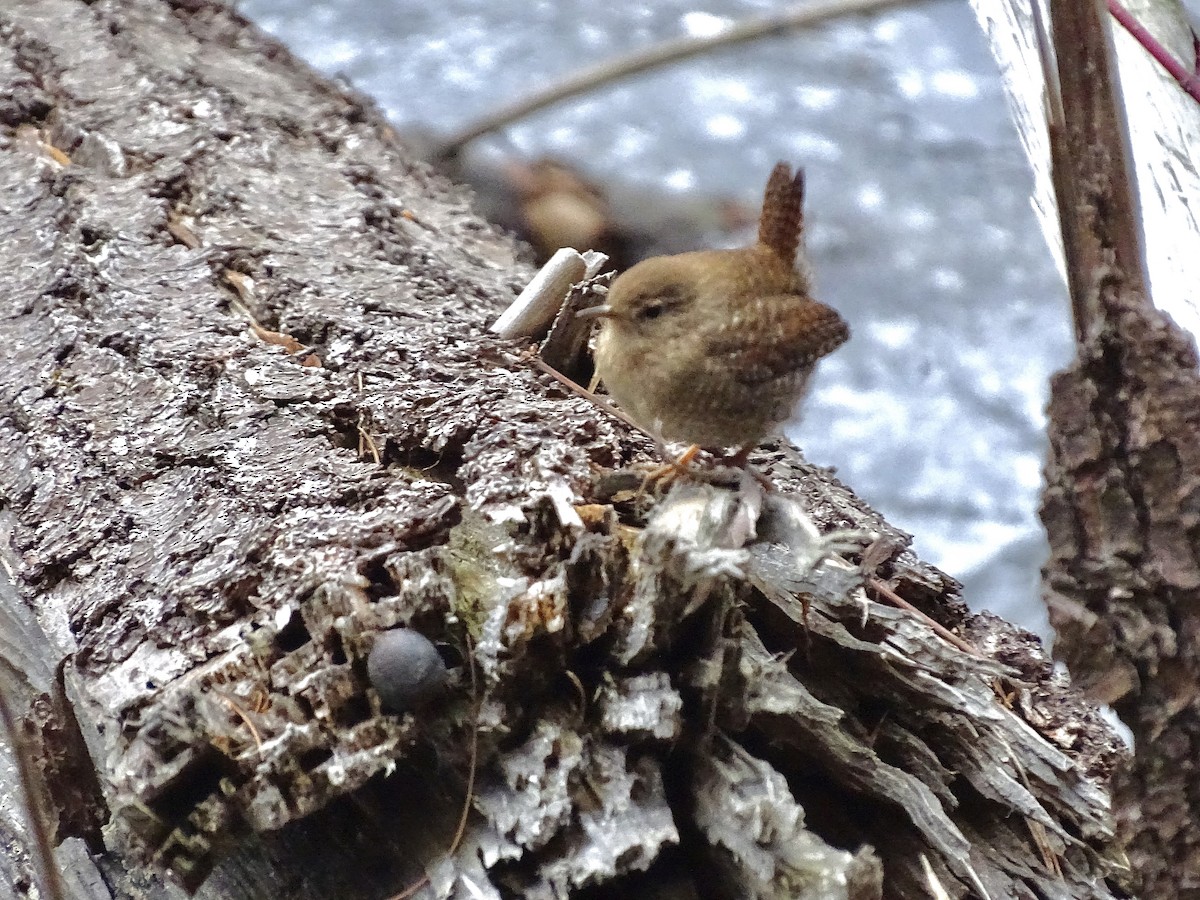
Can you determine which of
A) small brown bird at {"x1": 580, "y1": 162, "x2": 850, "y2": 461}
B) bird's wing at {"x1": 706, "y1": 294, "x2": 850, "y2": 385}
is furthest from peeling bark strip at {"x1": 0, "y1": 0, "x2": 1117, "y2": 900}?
bird's wing at {"x1": 706, "y1": 294, "x2": 850, "y2": 385}

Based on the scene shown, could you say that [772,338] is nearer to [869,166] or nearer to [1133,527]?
[1133,527]

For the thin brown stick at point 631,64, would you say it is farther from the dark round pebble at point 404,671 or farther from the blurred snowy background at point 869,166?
the dark round pebble at point 404,671

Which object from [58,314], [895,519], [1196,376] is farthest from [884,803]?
[895,519]

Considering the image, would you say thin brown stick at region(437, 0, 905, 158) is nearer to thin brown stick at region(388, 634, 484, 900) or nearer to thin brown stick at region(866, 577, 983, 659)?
thin brown stick at region(866, 577, 983, 659)

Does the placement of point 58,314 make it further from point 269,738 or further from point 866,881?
point 866,881

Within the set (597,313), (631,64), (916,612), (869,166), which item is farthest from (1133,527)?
(869,166)

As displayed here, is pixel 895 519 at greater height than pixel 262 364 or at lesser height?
lesser
